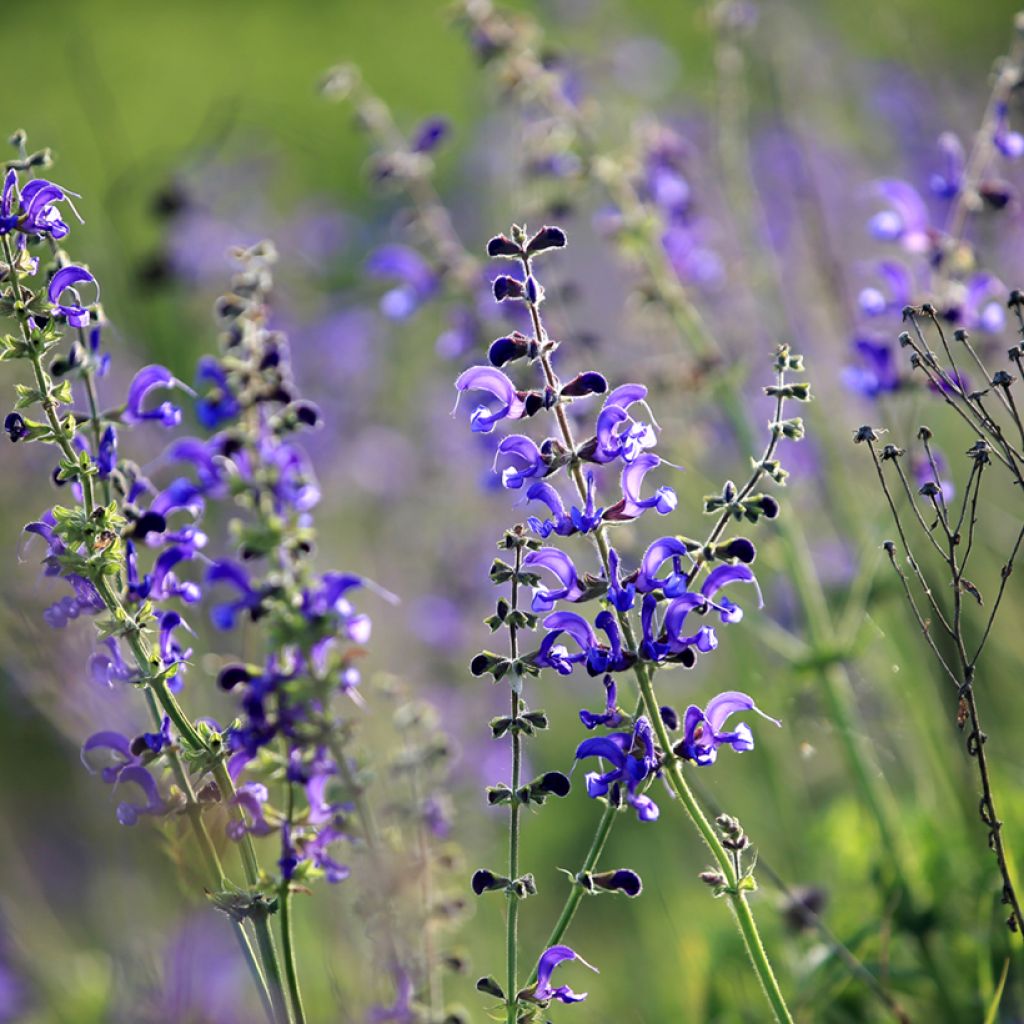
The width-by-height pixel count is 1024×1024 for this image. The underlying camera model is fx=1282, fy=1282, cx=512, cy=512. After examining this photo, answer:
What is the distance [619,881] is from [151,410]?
1431 mm

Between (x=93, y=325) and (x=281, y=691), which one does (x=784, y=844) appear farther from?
(x=93, y=325)

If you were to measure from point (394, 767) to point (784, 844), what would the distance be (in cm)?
241

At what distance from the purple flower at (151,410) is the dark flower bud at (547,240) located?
86 centimetres

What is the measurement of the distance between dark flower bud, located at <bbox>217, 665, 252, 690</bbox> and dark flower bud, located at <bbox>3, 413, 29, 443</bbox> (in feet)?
2.00

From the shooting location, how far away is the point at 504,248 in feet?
8.13

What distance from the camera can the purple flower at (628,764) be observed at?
2346 mm

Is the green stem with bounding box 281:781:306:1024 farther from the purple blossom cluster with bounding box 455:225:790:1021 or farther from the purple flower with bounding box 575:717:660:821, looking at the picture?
the purple flower with bounding box 575:717:660:821

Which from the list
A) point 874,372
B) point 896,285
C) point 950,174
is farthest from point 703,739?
point 950,174

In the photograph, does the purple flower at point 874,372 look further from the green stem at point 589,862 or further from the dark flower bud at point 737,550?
the green stem at point 589,862

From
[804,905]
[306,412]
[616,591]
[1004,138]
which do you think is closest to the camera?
[616,591]

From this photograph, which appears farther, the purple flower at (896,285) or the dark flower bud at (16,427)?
the purple flower at (896,285)

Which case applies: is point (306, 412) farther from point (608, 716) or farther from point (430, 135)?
point (430, 135)

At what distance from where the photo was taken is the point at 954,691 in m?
4.28

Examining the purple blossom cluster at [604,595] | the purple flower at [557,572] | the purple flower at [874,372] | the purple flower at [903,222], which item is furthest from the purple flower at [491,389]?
the purple flower at [903,222]
